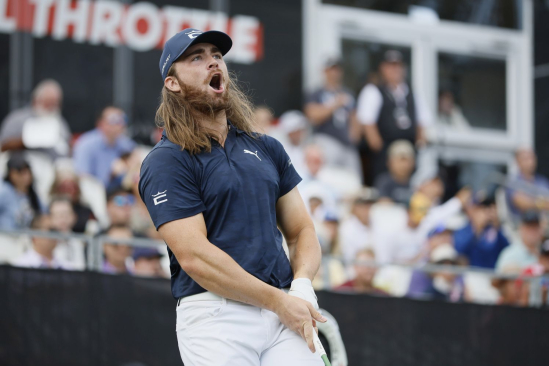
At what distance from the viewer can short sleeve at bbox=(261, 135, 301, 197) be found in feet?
12.3

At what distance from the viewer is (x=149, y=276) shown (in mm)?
6281

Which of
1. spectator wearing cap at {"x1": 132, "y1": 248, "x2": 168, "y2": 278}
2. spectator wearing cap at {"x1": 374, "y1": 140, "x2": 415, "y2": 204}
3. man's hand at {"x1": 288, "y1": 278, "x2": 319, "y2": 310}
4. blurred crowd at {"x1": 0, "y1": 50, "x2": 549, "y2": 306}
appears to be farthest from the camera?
spectator wearing cap at {"x1": 374, "y1": 140, "x2": 415, "y2": 204}

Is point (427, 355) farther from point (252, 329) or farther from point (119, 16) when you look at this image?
point (119, 16)

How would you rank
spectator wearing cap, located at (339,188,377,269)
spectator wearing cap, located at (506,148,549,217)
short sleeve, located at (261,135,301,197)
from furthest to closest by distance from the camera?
spectator wearing cap, located at (506,148,549,217)
spectator wearing cap, located at (339,188,377,269)
short sleeve, located at (261,135,301,197)

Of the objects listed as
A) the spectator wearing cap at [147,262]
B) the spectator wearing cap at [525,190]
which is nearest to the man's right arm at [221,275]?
the spectator wearing cap at [147,262]

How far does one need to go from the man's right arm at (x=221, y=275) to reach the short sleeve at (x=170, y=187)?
1.6 inches

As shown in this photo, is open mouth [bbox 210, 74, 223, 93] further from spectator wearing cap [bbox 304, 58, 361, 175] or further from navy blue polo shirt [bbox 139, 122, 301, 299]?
spectator wearing cap [bbox 304, 58, 361, 175]

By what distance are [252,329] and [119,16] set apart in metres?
7.90

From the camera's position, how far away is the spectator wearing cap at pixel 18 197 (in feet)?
24.2

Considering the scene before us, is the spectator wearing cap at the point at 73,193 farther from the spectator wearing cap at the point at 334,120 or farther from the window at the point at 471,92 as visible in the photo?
the window at the point at 471,92

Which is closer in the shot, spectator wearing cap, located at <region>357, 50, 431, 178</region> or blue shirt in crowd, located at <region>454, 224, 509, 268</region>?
blue shirt in crowd, located at <region>454, 224, 509, 268</region>

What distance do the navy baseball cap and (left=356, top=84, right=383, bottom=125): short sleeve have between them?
720 centimetres

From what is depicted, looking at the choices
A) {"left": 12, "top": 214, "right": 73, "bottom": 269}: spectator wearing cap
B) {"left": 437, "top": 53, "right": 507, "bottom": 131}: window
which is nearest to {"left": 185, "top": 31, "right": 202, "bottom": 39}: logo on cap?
{"left": 12, "top": 214, "right": 73, "bottom": 269}: spectator wearing cap

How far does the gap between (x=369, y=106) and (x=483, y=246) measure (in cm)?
261
